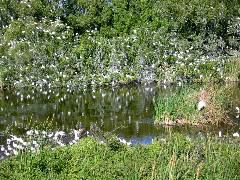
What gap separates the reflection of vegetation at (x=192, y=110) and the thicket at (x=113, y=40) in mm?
6356

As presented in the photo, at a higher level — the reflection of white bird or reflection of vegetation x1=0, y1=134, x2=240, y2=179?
the reflection of white bird

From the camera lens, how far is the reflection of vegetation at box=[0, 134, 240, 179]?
7.86 metres

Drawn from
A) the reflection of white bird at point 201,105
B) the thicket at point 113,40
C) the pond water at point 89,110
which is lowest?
the pond water at point 89,110

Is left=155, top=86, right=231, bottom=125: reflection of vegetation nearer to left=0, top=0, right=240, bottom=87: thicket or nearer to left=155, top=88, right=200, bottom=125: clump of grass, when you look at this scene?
left=155, top=88, right=200, bottom=125: clump of grass

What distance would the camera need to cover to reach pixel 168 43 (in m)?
23.2

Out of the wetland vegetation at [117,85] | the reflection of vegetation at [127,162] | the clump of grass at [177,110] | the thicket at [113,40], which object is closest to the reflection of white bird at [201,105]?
the wetland vegetation at [117,85]

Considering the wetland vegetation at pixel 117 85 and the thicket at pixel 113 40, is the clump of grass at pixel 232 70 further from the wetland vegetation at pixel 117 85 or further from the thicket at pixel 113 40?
the thicket at pixel 113 40

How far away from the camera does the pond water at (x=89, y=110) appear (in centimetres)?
1420

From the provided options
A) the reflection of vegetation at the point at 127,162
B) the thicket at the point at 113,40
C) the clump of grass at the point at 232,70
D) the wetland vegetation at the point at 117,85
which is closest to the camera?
the reflection of vegetation at the point at 127,162

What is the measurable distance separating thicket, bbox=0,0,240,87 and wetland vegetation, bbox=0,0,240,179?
0.16 feet

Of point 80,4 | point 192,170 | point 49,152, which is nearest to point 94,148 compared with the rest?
point 49,152

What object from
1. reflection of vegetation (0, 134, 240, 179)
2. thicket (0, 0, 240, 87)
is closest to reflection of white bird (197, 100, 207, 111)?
reflection of vegetation (0, 134, 240, 179)

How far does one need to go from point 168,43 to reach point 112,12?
13.1 ft

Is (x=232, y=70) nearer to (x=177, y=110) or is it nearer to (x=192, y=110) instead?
(x=192, y=110)
